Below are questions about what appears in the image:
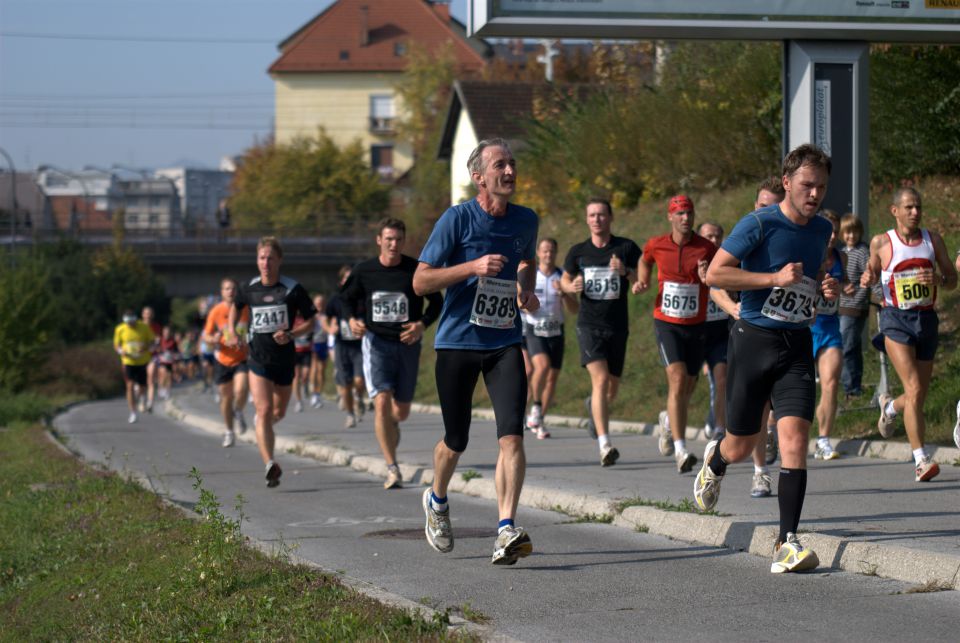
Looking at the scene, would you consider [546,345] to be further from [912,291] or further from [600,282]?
[912,291]

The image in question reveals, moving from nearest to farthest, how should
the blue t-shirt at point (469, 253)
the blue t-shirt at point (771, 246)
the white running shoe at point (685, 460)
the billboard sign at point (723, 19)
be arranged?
the blue t-shirt at point (771, 246) < the blue t-shirt at point (469, 253) < the white running shoe at point (685, 460) < the billboard sign at point (723, 19)

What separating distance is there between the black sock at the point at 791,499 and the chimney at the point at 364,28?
103m

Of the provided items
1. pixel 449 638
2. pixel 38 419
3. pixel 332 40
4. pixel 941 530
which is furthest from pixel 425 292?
pixel 332 40

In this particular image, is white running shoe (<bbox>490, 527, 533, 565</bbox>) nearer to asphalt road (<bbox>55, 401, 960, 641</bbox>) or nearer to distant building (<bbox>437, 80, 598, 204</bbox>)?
asphalt road (<bbox>55, 401, 960, 641</bbox>)

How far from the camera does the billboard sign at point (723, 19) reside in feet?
47.2

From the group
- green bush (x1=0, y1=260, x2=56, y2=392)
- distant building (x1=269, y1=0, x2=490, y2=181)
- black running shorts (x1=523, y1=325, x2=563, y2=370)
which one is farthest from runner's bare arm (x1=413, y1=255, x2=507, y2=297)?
distant building (x1=269, y1=0, x2=490, y2=181)

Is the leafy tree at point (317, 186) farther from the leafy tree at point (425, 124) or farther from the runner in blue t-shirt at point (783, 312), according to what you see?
the runner in blue t-shirt at point (783, 312)

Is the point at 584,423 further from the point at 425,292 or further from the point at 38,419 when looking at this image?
the point at 38,419

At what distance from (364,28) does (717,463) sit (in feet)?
336

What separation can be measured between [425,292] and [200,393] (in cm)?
3288

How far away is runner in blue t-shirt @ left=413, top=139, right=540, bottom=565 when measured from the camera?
773cm

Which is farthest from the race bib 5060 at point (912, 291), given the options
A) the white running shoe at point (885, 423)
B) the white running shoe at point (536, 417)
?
the white running shoe at point (536, 417)

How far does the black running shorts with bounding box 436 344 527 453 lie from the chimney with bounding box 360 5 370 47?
102374mm

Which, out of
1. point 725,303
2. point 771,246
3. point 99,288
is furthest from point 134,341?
point 99,288
